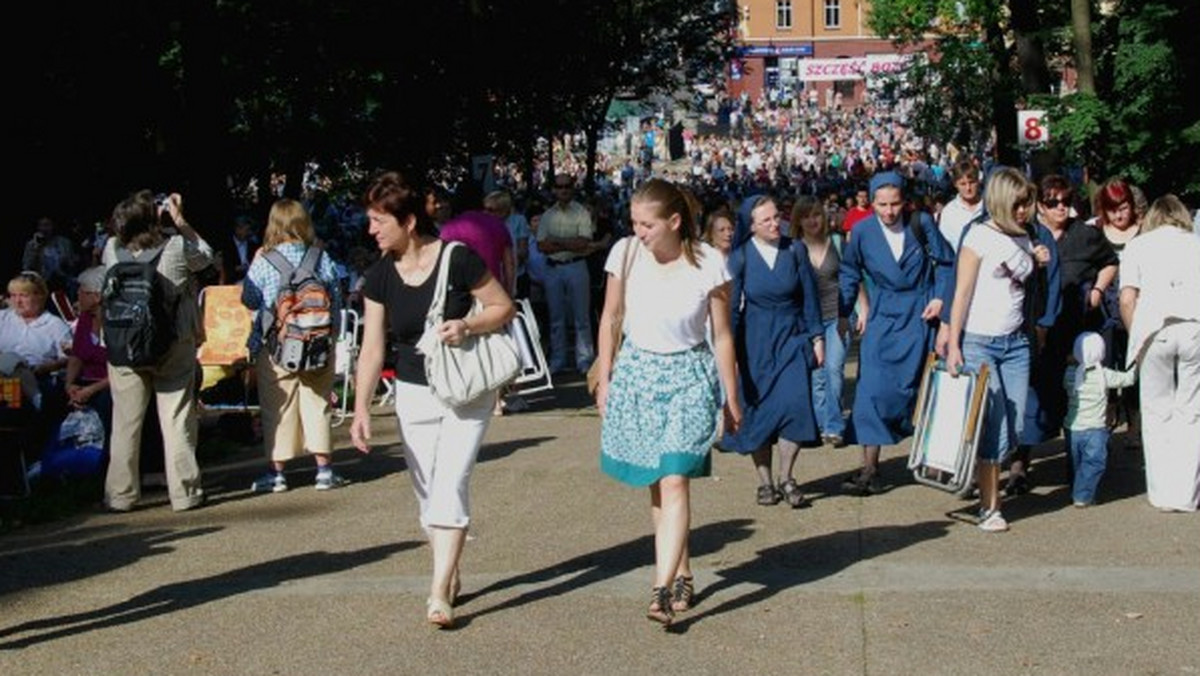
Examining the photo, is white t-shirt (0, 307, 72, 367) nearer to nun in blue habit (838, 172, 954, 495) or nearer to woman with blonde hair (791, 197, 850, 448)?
woman with blonde hair (791, 197, 850, 448)

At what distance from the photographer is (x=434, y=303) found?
24.7 ft

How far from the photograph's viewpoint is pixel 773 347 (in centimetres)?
1020

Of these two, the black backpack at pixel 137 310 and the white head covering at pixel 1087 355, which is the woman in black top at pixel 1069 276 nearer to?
the white head covering at pixel 1087 355

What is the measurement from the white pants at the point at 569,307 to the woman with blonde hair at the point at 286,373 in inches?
266

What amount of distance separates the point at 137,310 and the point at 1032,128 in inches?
610

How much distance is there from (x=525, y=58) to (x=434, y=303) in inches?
947

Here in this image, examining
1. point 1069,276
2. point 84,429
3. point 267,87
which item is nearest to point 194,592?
point 84,429

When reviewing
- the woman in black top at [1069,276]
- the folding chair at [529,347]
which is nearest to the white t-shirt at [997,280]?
the woman in black top at [1069,276]

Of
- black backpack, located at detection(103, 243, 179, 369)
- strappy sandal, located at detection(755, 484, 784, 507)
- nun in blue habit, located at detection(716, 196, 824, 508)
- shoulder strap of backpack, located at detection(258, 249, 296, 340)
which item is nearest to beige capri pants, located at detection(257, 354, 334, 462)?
shoulder strap of backpack, located at detection(258, 249, 296, 340)

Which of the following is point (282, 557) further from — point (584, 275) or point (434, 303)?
point (584, 275)

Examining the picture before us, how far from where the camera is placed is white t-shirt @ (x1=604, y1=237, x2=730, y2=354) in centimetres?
754

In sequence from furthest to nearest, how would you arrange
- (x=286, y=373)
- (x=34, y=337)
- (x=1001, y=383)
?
1. (x=34, y=337)
2. (x=286, y=373)
3. (x=1001, y=383)

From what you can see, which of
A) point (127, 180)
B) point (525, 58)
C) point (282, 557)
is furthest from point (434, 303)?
point (525, 58)

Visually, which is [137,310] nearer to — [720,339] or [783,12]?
[720,339]
